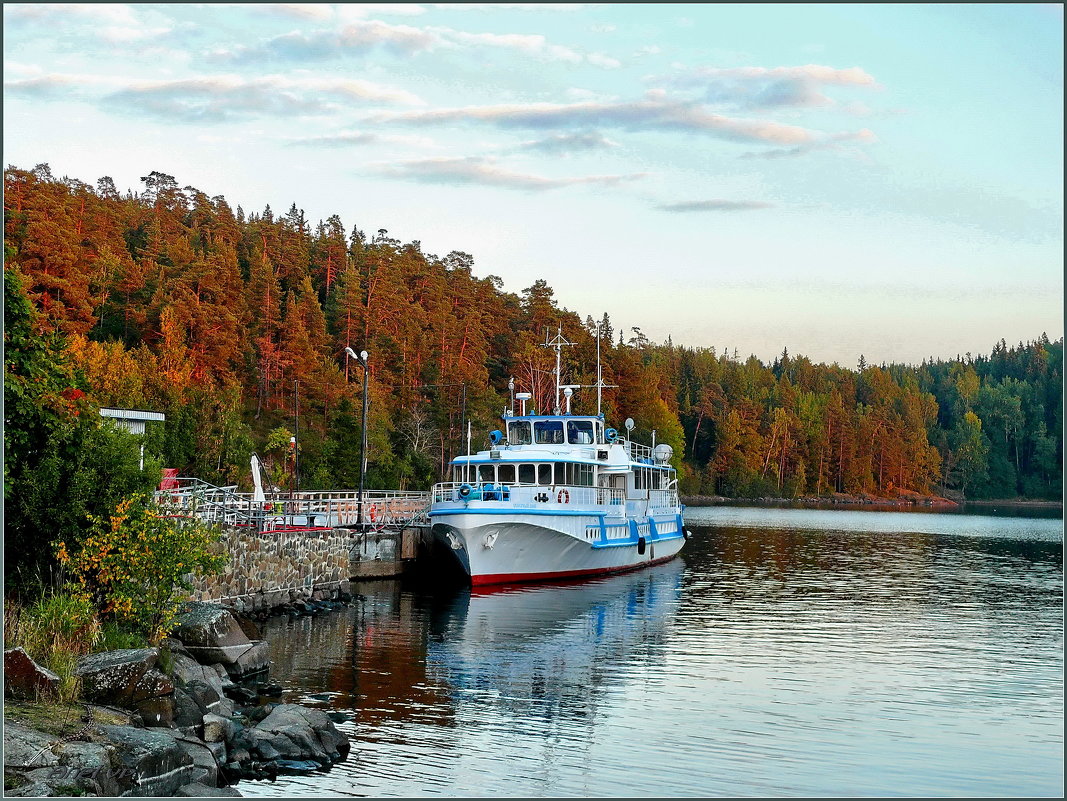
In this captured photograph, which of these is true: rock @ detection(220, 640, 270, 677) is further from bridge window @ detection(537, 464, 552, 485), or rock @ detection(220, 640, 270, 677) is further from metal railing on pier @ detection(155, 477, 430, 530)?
bridge window @ detection(537, 464, 552, 485)

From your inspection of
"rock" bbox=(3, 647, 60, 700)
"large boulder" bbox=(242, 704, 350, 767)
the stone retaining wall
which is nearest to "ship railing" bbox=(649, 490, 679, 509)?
the stone retaining wall

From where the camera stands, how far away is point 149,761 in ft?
47.8

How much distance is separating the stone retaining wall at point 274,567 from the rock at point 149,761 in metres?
11.7

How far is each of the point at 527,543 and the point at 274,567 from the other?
10.6 meters

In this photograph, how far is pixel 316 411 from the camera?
75125 millimetres

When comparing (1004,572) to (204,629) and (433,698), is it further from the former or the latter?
(204,629)

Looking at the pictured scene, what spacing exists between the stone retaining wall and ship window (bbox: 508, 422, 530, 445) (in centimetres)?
870

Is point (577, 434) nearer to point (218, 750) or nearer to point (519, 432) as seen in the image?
point (519, 432)

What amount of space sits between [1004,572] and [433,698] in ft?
133

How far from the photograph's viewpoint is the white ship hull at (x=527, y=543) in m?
38.5

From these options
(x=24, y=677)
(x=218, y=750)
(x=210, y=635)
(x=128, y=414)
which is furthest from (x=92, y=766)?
(x=128, y=414)

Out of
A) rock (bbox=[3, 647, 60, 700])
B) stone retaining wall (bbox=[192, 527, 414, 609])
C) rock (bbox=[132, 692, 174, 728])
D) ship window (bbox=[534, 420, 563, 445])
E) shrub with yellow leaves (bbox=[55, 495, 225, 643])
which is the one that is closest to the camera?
rock (bbox=[3, 647, 60, 700])

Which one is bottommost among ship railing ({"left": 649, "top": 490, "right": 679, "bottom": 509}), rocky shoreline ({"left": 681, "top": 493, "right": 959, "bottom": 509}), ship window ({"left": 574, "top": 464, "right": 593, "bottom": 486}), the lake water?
rocky shoreline ({"left": 681, "top": 493, "right": 959, "bottom": 509})

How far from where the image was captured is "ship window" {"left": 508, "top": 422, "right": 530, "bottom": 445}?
151ft
